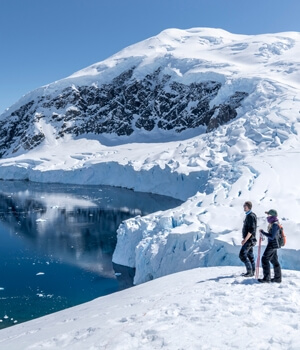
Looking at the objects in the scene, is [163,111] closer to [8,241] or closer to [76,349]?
[8,241]

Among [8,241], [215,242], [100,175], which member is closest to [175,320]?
[215,242]

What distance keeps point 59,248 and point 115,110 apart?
42.6m

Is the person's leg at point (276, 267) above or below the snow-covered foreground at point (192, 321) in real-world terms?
above

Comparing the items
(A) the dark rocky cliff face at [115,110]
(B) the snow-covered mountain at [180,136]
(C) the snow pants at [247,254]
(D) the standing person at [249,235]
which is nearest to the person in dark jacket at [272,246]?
(D) the standing person at [249,235]

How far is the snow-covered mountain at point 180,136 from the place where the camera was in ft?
45.7

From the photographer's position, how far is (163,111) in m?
56.6

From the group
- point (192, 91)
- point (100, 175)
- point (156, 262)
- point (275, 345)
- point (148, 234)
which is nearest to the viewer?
point (275, 345)

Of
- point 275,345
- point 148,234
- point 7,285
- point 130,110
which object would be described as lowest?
point 7,285

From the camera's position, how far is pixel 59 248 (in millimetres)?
19172

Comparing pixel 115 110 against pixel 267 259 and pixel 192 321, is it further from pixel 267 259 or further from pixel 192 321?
pixel 192 321

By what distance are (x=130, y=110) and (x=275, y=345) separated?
185ft

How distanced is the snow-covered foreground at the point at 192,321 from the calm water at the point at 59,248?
6035 mm

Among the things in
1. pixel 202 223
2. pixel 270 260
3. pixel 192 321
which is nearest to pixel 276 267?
pixel 270 260

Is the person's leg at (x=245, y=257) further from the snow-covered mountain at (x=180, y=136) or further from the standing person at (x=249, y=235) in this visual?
the snow-covered mountain at (x=180, y=136)
